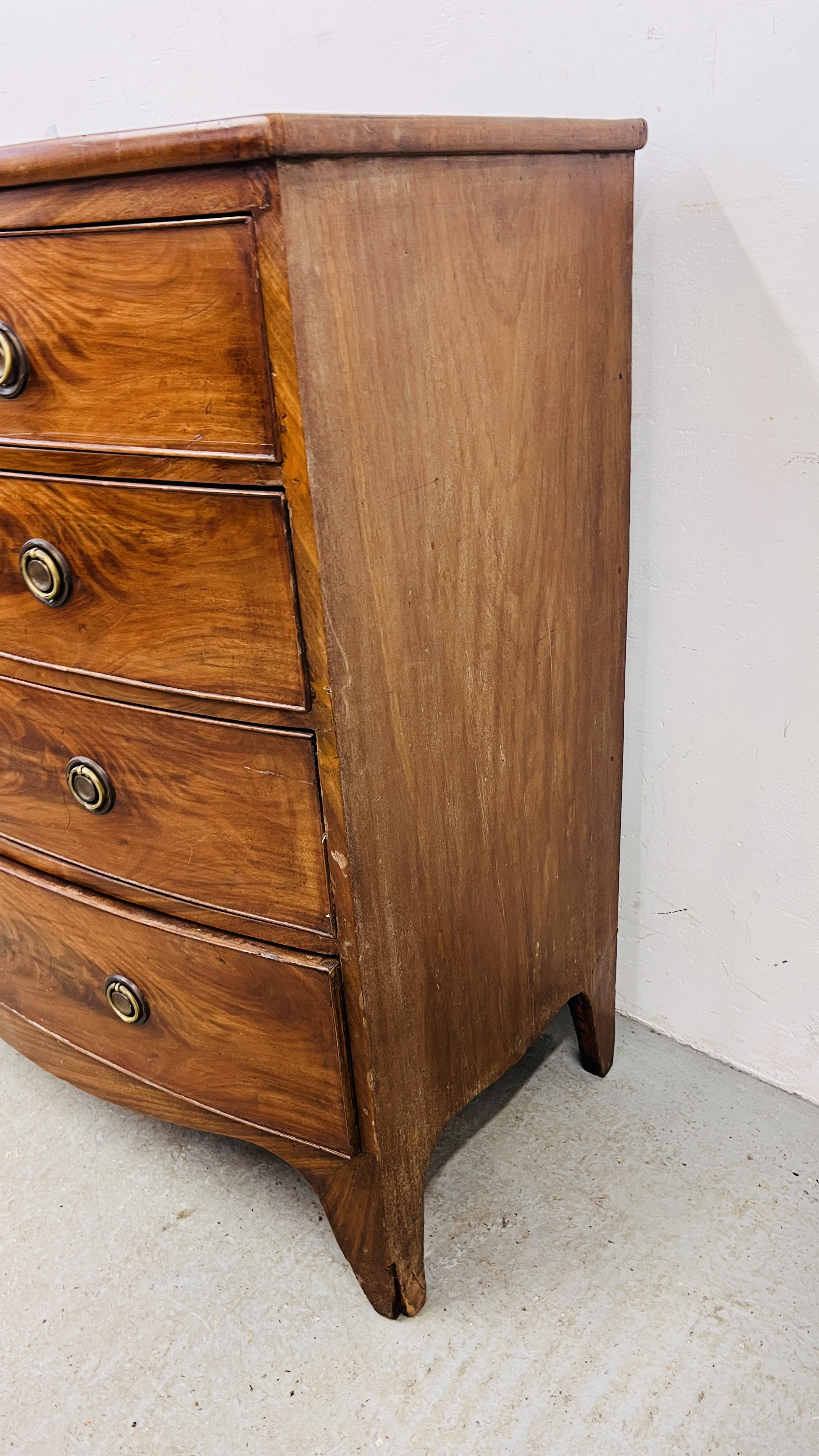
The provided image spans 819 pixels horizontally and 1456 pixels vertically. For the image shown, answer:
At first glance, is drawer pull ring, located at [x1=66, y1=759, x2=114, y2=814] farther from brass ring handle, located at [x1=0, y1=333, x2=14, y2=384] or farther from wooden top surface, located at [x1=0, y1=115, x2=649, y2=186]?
→ wooden top surface, located at [x1=0, y1=115, x2=649, y2=186]

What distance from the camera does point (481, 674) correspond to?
103 centimetres

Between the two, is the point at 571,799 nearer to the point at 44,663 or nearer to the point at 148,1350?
the point at 44,663

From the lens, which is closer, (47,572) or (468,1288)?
(47,572)

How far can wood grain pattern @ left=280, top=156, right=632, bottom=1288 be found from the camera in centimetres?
82

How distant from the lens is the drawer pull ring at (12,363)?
887 millimetres

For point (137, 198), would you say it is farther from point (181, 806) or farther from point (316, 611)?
point (181, 806)

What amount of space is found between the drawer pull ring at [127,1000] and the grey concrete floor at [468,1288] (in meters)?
0.27

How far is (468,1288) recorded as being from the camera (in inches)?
44.6

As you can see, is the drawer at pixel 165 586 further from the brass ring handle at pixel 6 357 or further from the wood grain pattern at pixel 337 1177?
the wood grain pattern at pixel 337 1177

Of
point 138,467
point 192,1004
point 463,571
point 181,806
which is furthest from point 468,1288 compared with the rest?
point 138,467

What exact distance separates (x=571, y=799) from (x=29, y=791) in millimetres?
563

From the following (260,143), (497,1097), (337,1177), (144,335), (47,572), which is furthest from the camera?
(497,1097)

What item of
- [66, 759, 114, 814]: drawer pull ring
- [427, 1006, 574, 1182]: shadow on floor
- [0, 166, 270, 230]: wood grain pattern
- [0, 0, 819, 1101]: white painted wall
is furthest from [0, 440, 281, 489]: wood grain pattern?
[427, 1006, 574, 1182]: shadow on floor

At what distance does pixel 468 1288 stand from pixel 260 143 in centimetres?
104
